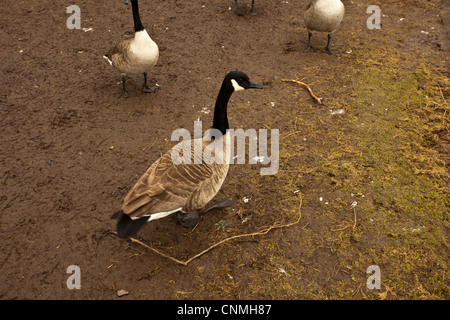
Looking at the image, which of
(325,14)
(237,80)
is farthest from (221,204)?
(325,14)

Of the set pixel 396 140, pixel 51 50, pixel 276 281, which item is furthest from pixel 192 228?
pixel 51 50

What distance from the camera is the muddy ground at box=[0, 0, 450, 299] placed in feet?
11.0

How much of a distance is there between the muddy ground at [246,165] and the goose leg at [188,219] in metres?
0.11

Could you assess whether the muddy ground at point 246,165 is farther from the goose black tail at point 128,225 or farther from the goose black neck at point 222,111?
the goose black neck at point 222,111

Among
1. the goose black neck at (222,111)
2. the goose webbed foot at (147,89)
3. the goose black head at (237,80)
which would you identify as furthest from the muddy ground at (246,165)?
the goose black head at (237,80)

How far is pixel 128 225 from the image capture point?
309 centimetres

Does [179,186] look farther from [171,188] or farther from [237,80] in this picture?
[237,80]

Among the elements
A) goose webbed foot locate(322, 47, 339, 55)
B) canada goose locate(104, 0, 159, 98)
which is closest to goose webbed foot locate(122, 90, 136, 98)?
canada goose locate(104, 0, 159, 98)

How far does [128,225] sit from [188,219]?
0.78 meters

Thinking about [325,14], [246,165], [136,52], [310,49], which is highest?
[325,14]

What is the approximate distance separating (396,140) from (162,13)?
551cm

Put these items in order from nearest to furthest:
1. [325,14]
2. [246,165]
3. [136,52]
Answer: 1. [246,165]
2. [136,52]
3. [325,14]

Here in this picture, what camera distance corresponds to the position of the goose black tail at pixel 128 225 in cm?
304

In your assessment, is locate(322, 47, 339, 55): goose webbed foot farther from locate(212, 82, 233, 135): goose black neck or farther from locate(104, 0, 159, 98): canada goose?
locate(212, 82, 233, 135): goose black neck
